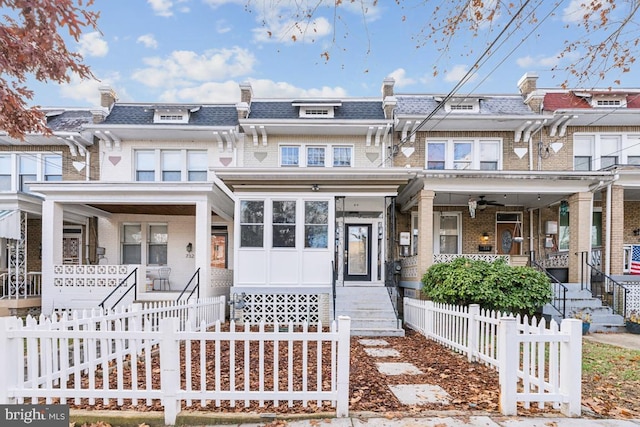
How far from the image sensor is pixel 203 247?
1137 cm

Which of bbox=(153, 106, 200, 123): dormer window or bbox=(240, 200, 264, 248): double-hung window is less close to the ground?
bbox=(153, 106, 200, 123): dormer window

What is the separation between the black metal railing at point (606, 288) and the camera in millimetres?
11394

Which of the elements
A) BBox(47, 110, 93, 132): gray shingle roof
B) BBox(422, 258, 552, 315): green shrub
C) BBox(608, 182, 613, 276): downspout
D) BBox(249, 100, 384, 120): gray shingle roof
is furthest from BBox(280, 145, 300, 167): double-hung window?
BBox(608, 182, 613, 276): downspout

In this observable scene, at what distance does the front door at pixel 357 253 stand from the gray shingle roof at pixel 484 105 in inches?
179

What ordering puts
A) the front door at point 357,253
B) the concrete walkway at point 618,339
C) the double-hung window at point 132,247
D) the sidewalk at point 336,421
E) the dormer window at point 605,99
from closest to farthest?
the sidewalk at point 336,421, the concrete walkway at point 618,339, the front door at point 357,253, the dormer window at point 605,99, the double-hung window at point 132,247

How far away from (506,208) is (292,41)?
12.6 meters

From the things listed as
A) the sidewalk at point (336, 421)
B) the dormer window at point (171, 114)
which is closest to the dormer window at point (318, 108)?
the dormer window at point (171, 114)

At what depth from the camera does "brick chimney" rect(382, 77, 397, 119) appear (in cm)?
1415

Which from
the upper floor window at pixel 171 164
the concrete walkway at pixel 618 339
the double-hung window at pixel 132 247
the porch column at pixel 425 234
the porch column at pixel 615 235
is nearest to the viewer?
the concrete walkway at pixel 618 339

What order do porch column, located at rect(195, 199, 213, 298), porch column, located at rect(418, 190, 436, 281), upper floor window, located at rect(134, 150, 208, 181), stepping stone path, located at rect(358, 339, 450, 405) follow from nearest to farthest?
stepping stone path, located at rect(358, 339, 450, 405) → porch column, located at rect(195, 199, 213, 298) → porch column, located at rect(418, 190, 436, 281) → upper floor window, located at rect(134, 150, 208, 181)

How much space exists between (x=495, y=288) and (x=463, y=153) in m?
6.19

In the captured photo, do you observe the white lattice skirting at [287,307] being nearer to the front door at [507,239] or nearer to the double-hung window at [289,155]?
the double-hung window at [289,155]

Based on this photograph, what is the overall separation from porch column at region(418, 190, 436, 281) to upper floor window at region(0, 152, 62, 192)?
13.0 metres

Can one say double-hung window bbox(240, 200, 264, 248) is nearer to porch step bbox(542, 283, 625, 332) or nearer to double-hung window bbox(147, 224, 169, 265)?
double-hung window bbox(147, 224, 169, 265)
